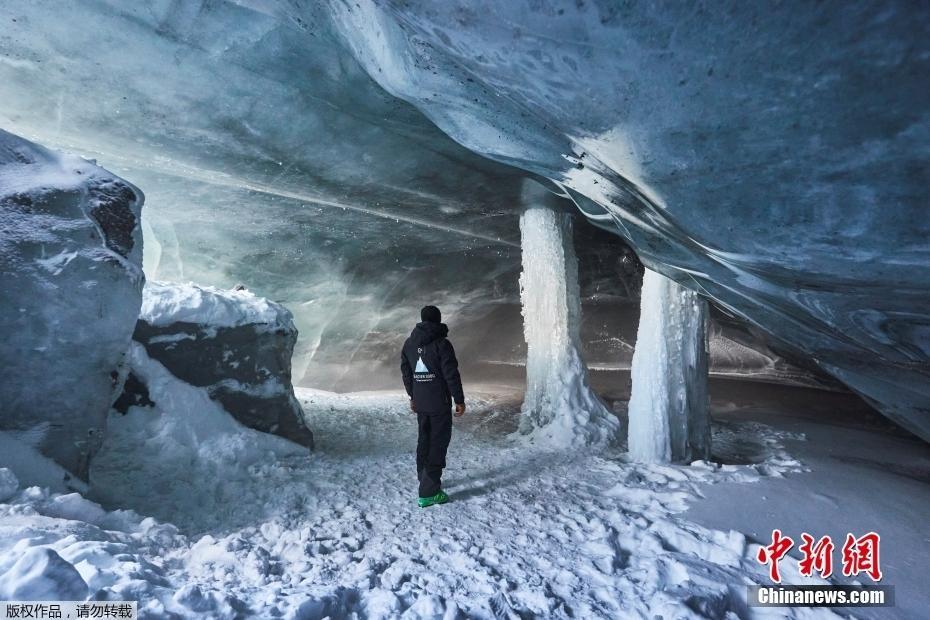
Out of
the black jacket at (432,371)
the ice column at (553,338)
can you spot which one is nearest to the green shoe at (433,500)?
the black jacket at (432,371)

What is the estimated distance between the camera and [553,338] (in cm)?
636

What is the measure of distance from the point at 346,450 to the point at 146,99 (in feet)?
13.4

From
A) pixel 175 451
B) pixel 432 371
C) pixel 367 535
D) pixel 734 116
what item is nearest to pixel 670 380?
pixel 432 371

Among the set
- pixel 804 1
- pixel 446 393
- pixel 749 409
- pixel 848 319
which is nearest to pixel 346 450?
pixel 446 393

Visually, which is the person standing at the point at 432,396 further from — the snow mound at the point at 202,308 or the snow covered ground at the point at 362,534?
the snow mound at the point at 202,308

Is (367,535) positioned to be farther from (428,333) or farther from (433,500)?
(428,333)

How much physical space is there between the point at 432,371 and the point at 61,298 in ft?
8.08

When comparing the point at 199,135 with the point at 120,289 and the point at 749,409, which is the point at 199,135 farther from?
the point at 749,409

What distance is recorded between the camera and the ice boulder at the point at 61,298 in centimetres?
272

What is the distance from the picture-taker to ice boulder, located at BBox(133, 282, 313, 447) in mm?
Answer: 4258

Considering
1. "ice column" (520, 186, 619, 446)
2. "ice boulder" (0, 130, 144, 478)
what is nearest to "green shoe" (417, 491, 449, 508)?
"ice boulder" (0, 130, 144, 478)

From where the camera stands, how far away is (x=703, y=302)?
5.00m

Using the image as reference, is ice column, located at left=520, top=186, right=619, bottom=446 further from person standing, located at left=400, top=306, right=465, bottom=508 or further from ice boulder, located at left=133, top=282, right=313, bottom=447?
ice boulder, located at left=133, top=282, right=313, bottom=447

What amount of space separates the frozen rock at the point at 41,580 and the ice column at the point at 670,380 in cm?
455
